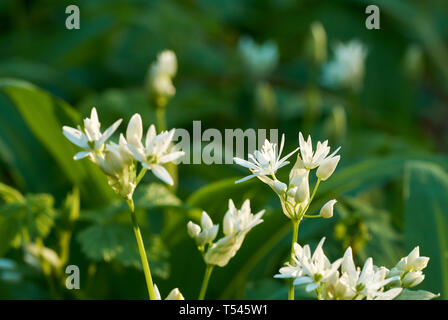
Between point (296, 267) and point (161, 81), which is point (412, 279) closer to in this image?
point (296, 267)

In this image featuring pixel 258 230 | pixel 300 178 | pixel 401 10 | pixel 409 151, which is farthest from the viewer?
pixel 401 10

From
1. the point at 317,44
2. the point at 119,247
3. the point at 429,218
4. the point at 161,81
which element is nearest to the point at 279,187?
the point at 119,247

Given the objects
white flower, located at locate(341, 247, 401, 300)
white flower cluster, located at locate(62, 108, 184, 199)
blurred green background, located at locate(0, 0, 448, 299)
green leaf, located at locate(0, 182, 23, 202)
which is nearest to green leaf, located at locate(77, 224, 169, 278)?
blurred green background, located at locate(0, 0, 448, 299)

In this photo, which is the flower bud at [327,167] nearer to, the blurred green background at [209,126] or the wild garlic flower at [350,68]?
the blurred green background at [209,126]

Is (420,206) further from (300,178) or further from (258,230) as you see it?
(300,178)

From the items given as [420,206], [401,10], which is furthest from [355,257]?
[401,10]

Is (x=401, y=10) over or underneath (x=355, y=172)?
over

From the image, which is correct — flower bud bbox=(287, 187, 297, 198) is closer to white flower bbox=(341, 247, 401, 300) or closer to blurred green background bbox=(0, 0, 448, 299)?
white flower bbox=(341, 247, 401, 300)
